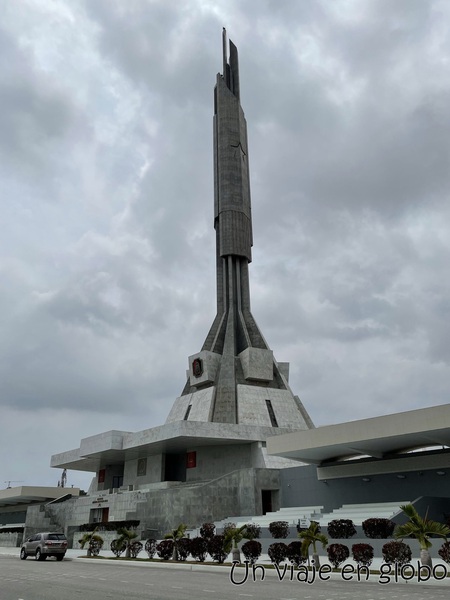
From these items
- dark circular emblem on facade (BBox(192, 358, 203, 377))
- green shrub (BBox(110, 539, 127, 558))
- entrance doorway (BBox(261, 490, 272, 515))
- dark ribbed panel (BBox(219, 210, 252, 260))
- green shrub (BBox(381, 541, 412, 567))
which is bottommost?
green shrub (BBox(381, 541, 412, 567))

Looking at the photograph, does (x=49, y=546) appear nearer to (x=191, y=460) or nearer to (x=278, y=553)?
(x=278, y=553)

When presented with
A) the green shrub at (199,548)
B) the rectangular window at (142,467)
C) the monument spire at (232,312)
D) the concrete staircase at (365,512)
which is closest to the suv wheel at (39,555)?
the green shrub at (199,548)

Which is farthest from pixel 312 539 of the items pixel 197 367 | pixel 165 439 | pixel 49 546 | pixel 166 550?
pixel 197 367

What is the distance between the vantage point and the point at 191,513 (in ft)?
110

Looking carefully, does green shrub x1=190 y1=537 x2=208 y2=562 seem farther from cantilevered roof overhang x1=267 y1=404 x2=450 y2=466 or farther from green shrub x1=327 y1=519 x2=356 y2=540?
cantilevered roof overhang x1=267 y1=404 x2=450 y2=466

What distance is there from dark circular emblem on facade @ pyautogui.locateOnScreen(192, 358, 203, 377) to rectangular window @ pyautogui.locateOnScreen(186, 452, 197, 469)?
10029 mm

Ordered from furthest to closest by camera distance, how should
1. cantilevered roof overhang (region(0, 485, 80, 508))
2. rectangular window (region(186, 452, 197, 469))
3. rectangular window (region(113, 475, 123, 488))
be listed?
1. cantilevered roof overhang (region(0, 485, 80, 508))
2. rectangular window (region(113, 475, 123, 488))
3. rectangular window (region(186, 452, 197, 469))

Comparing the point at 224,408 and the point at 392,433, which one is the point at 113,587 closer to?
the point at 392,433

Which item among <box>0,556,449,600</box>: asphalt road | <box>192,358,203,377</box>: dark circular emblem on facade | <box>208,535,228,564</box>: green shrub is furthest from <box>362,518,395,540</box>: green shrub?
<box>192,358,203,377</box>: dark circular emblem on facade

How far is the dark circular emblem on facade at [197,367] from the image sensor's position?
52.2 m

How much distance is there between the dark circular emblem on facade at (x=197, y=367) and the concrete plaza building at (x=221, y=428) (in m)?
0.17

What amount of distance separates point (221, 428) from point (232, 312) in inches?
743

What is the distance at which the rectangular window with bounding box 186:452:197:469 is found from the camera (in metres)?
43.0

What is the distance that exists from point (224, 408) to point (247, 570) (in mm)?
29876
